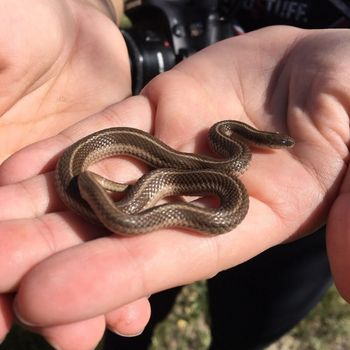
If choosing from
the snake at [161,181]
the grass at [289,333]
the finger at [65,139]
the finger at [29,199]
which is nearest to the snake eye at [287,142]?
the snake at [161,181]

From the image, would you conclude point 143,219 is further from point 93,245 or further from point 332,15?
point 332,15

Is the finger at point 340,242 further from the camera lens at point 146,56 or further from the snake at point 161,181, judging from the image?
the camera lens at point 146,56

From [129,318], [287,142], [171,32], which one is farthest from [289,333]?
[171,32]

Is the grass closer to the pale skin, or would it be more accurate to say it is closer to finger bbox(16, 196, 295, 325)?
Answer: the pale skin

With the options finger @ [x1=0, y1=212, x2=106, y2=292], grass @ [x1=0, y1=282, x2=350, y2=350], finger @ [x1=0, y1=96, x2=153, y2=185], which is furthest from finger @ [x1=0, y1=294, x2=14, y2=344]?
grass @ [x1=0, y1=282, x2=350, y2=350]

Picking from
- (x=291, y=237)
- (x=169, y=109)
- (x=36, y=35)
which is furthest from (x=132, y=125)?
(x=291, y=237)
